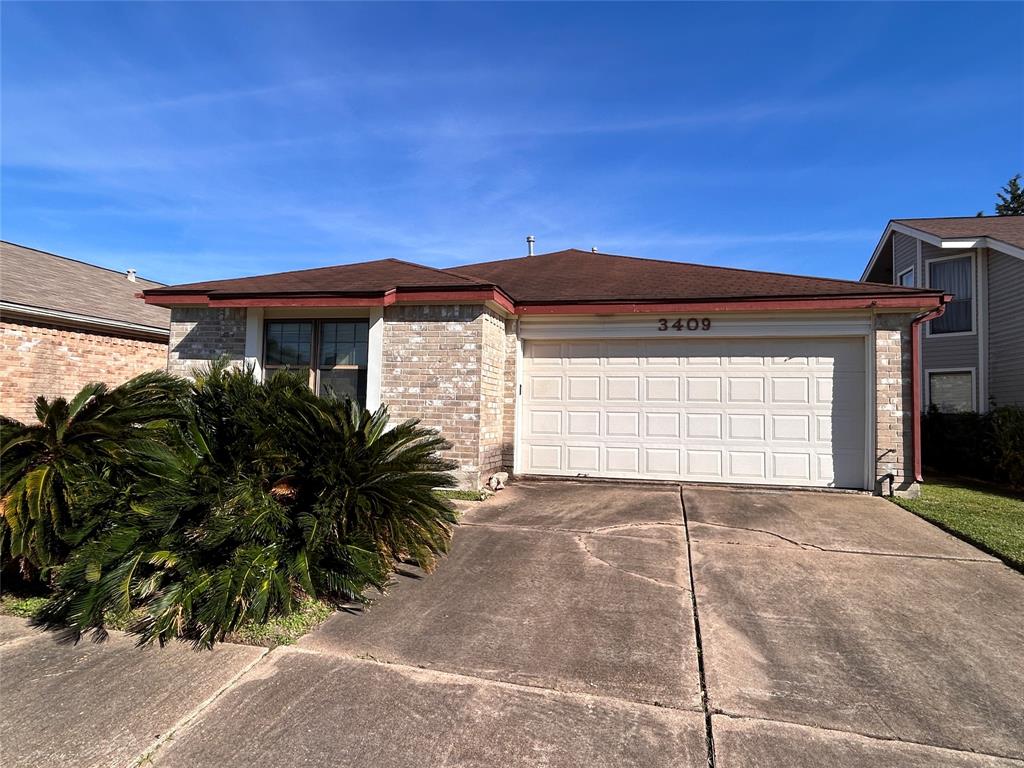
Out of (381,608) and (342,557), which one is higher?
(342,557)

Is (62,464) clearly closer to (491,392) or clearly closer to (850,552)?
(491,392)

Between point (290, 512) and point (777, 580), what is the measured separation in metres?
4.06

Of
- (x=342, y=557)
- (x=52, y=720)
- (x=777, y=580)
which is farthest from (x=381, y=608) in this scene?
(x=777, y=580)

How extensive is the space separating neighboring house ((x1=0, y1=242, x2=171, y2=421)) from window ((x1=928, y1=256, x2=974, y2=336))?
18182mm

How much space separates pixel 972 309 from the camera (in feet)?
45.8

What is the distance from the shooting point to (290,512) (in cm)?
447

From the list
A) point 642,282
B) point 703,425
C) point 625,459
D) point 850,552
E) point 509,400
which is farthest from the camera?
point 642,282

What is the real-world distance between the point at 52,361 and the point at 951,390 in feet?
69.1

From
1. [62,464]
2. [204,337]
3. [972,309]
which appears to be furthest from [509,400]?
[972,309]

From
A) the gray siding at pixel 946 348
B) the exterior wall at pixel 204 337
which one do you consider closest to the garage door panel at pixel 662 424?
the exterior wall at pixel 204 337

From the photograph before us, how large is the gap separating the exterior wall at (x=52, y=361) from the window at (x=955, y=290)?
1992cm

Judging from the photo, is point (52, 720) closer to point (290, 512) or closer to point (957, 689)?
point (290, 512)

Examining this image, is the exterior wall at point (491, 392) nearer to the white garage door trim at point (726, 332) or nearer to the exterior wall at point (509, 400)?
the exterior wall at point (509, 400)

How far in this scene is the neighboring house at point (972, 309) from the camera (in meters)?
12.9
